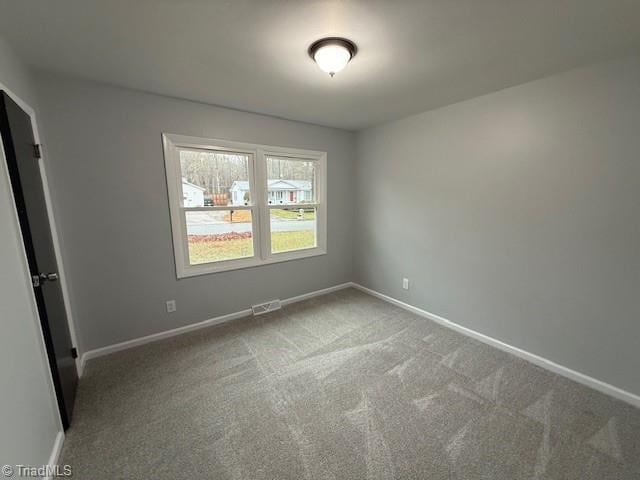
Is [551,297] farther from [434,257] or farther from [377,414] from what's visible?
[377,414]

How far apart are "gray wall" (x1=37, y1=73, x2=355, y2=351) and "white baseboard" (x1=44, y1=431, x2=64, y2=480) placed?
0.99m

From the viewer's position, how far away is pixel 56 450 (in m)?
1.42

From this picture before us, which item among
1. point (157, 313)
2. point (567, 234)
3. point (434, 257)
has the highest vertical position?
point (567, 234)

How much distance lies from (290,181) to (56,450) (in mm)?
2992

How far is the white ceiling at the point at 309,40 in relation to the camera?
126cm

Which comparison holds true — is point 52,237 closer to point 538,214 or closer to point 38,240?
point 38,240

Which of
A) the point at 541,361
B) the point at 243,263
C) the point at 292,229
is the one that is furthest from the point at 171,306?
the point at 541,361

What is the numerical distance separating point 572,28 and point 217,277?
11.2ft

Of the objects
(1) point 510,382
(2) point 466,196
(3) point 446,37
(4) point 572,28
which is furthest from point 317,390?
(4) point 572,28

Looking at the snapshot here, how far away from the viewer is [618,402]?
1.79m

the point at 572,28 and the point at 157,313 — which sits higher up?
the point at 572,28

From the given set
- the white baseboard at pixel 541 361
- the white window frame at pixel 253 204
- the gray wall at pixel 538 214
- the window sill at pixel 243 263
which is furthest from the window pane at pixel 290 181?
the white baseboard at pixel 541 361

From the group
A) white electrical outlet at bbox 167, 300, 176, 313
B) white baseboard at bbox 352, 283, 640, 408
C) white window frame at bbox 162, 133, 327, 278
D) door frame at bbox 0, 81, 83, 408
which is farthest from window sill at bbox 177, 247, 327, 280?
white baseboard at bbox 352, 283, 640, 408

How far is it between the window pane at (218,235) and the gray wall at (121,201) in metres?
0.23
